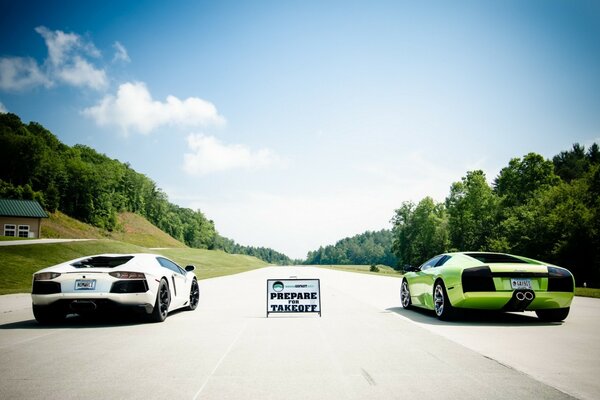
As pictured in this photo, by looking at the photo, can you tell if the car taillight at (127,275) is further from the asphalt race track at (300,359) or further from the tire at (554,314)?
the tire at (554,314)

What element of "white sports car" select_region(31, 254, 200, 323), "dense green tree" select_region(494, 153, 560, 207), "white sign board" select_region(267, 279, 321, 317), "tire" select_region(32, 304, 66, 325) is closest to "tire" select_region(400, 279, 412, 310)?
"white sign board" select_region(267, 279, 321, 317)

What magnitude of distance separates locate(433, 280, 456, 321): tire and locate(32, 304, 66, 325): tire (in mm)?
7525

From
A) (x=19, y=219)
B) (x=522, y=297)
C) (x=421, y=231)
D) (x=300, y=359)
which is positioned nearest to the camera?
(x=300, y=359)

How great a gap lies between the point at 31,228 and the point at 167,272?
6400 centimetres

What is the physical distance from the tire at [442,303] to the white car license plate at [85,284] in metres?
6.85

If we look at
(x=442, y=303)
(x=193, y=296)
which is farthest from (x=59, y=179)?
(x=442, y=303)

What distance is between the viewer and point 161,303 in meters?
9.30

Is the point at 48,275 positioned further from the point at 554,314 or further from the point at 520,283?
the point at 554,314

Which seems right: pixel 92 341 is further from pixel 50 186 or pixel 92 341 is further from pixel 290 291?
pixel 50 186

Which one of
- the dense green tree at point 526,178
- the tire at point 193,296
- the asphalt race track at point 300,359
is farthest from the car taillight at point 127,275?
the dense green tree at point 526,178

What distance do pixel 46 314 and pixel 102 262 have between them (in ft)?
4.50

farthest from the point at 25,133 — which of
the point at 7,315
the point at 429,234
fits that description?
the point at 7,315

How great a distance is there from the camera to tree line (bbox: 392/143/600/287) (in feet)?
131

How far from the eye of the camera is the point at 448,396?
414 cm
